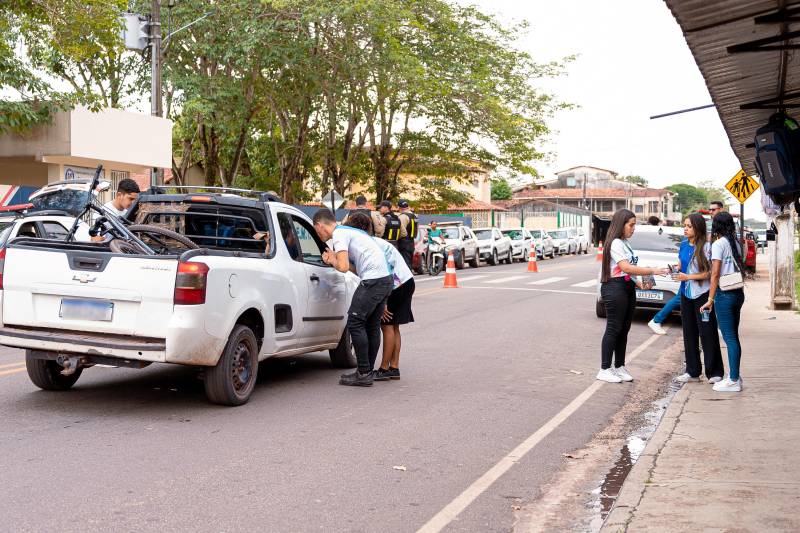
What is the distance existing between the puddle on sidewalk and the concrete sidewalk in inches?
4.8

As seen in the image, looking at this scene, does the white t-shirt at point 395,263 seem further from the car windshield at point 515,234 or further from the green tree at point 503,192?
the green tree at point 503,192

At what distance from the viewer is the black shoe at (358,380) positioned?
362 inches

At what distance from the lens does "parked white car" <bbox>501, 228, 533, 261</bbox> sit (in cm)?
4553

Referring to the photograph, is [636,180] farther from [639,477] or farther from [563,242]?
[639,477]

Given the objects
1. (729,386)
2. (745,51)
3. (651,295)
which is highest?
(745,51)

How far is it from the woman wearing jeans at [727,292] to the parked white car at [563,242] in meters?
46.0

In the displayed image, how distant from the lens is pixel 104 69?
3375 centimetres

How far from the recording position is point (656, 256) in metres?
16.9

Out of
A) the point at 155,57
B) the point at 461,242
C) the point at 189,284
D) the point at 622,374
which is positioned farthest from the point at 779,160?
the point at 461,242

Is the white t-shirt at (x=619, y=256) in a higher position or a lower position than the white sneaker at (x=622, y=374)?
higher

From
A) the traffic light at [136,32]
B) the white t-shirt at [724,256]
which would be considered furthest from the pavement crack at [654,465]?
the traffic light at [136,32]

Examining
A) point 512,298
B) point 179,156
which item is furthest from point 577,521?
point 179,156

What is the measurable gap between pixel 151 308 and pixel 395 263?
2865 mm

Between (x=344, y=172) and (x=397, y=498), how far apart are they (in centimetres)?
3426
